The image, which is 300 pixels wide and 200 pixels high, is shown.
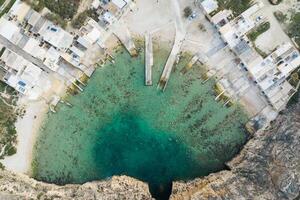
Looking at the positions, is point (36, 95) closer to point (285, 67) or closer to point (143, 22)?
point (143, 22)

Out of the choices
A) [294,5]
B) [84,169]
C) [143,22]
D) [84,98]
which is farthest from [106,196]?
[294,5]

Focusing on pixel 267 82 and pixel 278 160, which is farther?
pixel 267 82

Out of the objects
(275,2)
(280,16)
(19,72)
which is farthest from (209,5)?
(19,72)

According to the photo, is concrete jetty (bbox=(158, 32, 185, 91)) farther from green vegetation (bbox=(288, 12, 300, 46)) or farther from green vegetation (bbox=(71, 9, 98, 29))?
green vegetation (bbox=(288, 12, 300, 46))

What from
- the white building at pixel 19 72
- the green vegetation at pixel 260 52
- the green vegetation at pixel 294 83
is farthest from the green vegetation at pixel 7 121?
the green vegetation at pixel 294 83

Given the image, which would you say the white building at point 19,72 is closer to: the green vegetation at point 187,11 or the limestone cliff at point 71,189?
the limestone cliff at point 71,189

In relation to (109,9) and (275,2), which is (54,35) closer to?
(109,9)
